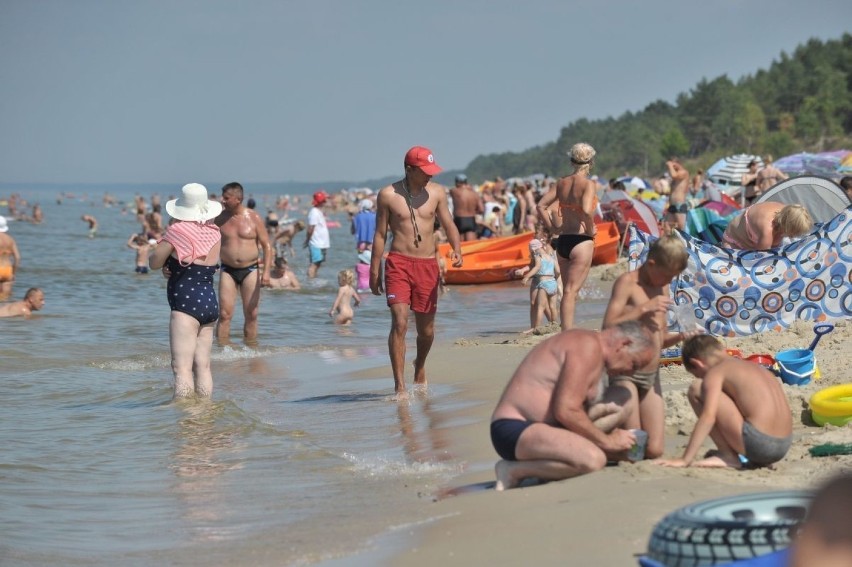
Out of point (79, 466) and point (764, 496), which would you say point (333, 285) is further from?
point (764, 496)

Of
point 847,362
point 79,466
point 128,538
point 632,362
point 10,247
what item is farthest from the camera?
point 10,247

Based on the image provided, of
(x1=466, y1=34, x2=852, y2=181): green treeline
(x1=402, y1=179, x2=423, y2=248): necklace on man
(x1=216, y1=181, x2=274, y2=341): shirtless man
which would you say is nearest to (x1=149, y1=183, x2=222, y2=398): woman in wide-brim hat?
(x1=402, y1=179, x2=423, y2=248): necklace on man

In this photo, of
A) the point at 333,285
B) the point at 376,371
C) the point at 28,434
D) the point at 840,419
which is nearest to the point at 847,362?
the point at 840,419

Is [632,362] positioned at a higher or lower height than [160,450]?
higher

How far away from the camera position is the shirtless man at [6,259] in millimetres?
15805

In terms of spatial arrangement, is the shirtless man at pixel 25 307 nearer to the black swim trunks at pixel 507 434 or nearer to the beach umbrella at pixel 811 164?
the black swim trunks at pixel 507 434

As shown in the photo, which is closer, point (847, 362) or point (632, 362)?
point (632, 362)

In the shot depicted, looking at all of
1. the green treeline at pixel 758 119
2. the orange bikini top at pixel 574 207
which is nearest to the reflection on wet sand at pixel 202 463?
the orange bikini top at pixel 574 207

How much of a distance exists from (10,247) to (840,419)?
13.0 metres

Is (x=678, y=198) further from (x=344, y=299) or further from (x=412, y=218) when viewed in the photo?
(x=412, y=218)

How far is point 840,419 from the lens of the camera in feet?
19.8

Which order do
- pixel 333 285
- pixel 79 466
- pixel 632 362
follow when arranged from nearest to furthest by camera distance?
pixel 632 362, pixel 79 466, pixel 333 285

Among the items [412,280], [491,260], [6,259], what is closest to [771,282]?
[412,280]

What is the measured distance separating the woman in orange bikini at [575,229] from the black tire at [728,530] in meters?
5.59
